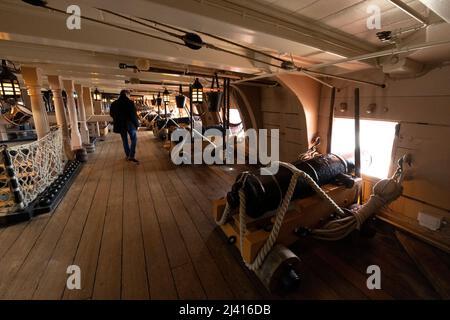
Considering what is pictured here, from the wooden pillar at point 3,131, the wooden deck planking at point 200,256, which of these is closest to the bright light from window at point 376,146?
the wooden deck planking at point 200,256

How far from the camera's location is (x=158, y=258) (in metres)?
2.05

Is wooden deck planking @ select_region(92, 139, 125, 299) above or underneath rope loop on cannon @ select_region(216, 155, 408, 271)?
underneath

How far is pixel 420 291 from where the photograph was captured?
1754 millimetres

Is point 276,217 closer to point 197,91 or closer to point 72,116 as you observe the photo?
point 197,91

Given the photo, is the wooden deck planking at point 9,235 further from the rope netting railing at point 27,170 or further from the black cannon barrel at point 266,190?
the black cannon barrel at point 266,190

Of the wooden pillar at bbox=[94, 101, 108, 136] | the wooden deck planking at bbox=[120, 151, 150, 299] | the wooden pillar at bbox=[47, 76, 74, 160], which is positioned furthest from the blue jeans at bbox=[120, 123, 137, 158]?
the wooden pillar at bbox=[94, 101, 108, 136]

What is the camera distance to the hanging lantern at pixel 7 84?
2.62 m

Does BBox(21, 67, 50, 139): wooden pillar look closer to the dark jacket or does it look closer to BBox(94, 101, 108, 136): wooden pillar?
the dark jacket

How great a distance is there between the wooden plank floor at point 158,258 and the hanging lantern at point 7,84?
1546 millimetres

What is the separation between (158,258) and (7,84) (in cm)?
280

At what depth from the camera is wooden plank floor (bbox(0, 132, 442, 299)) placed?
1718mm

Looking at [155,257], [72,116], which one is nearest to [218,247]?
[155,257]

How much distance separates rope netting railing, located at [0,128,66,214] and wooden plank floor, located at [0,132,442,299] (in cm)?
40
